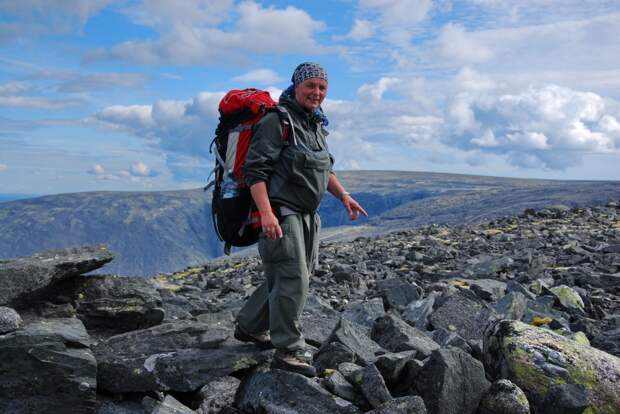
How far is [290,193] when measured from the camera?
6.01m

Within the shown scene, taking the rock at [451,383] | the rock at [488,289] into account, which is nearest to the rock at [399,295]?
the rock at [488,289]

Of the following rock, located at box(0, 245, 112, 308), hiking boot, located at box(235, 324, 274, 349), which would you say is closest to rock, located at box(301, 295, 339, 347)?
hiking boot, located at box(235, 324, 274, 349)

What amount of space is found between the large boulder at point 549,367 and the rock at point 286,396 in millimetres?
1953

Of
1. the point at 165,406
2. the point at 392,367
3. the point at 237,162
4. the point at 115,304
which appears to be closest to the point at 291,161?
the point at 237,162

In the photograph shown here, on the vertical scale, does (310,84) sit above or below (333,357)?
above

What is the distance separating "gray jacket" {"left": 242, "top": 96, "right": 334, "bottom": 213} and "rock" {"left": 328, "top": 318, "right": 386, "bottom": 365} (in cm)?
204

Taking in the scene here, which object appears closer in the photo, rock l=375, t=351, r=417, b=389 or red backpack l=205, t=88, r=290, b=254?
red backpack l=205, t=88, r=290, b=254

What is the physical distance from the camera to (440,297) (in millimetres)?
11086

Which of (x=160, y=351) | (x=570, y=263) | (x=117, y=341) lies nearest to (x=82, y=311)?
(x=117, y=341)

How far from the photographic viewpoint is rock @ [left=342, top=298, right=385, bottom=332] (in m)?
10.1

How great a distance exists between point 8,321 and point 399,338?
15.4 feet

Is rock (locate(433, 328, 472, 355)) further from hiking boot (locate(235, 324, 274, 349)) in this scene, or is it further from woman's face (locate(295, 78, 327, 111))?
woman's face (locate(295, 78, 327, 111))

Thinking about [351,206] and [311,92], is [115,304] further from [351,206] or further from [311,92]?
[311,92]

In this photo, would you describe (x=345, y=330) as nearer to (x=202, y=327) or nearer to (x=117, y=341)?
(x=202, y=327)
